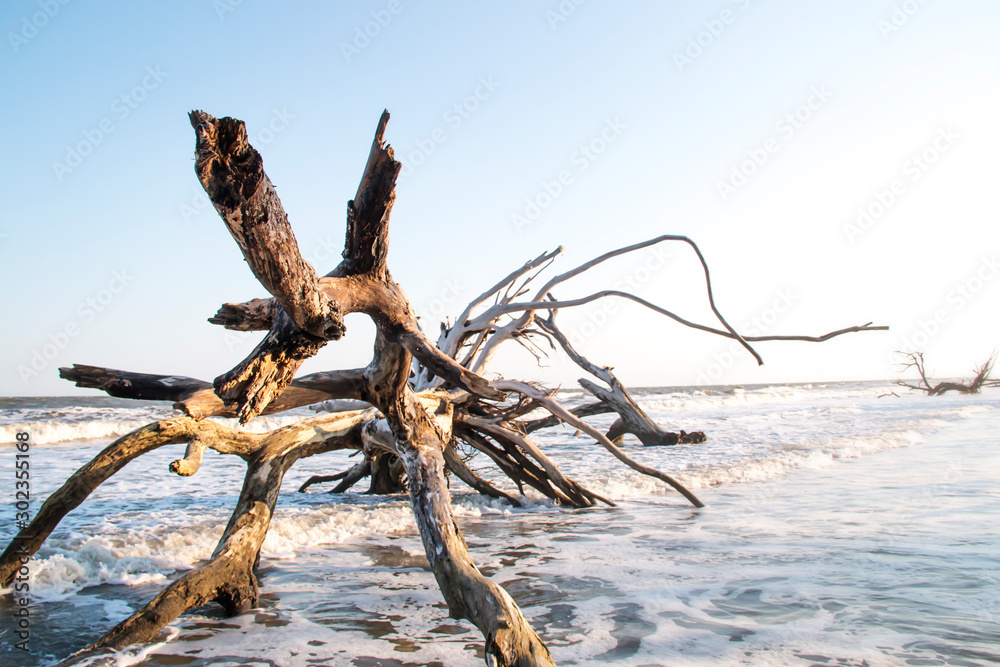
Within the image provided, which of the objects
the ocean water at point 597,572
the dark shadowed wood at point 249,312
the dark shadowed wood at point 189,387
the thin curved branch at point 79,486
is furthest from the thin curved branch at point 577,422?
the dark shadowed wood at point 249,312

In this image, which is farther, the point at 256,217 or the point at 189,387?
the point at 189,387

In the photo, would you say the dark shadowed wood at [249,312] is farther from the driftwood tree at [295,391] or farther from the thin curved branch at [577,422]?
the thin curved branch at [577,422]

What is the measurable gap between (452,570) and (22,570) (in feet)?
9.47

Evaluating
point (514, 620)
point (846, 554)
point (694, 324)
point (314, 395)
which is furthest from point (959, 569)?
point (314, 395)

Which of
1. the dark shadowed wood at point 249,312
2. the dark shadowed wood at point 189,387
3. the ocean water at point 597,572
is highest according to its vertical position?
the dark shadowed wood at point 249,312

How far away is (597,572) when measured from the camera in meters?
3.92

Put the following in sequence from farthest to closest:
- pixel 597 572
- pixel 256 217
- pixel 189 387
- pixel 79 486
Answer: pixel 597 572
pixel 79 486
pixel 189 387
pixel 256 217

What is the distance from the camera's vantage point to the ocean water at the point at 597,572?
2758 millimetres

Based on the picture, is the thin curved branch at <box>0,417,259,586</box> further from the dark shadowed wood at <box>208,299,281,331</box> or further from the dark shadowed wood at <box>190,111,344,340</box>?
the dark shadowed wood at <box>190,111,344,340</box>

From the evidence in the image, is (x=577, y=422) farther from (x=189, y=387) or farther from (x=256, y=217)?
(x=256, y=217)

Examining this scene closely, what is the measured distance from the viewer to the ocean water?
2758 mm

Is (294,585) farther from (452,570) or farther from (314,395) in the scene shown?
(452,570)

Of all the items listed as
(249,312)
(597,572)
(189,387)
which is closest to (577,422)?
(597,572)

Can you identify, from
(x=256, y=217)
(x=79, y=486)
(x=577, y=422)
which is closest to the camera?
(x=256, y=217)
